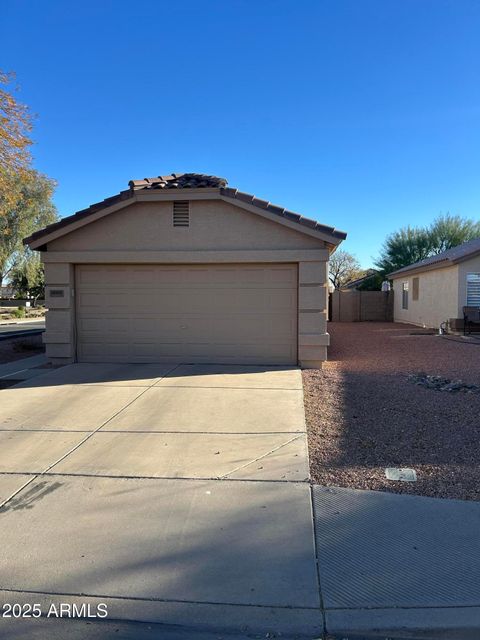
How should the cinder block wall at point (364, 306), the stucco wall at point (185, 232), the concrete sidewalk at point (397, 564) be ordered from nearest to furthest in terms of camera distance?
the concrete sidewalk at point (397, 564), the stucco wall at point (185, 232), the cinder block wall at point (364, 306)

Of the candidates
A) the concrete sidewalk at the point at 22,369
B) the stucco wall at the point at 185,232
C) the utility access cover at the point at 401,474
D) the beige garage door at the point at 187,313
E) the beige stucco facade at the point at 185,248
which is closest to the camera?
the utility access cover at the point at 401,474

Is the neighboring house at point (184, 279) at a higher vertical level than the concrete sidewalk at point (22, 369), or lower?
higher

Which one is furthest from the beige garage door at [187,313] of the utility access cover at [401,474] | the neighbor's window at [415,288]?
the neighbor's window at [415,288]

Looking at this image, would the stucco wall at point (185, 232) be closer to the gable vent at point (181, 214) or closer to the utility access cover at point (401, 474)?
the gable vent at point (181, 214)

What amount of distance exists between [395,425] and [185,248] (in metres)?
6.24

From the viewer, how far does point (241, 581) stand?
329cm

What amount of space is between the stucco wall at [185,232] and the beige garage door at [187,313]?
0.49 metres

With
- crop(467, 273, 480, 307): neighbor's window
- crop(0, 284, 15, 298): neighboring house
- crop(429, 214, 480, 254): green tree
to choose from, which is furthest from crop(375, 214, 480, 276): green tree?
crop(0, 284, 15, 298): neighboring house

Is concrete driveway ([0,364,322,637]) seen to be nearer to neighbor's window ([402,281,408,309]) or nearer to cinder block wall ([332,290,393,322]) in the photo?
neighbor's window ([402,281,408,309])

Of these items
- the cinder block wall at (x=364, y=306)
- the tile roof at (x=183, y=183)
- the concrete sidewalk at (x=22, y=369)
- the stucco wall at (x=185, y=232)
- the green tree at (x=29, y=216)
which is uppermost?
the green tree at (x=29, y=216)

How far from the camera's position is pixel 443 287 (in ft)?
67.1

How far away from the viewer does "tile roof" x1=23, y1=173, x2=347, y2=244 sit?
34.7 feet

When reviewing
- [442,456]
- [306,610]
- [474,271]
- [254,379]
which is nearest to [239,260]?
[254,379]

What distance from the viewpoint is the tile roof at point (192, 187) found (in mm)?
10570
